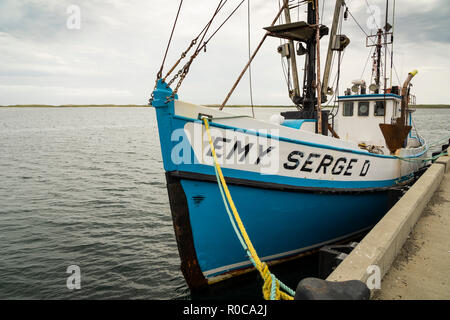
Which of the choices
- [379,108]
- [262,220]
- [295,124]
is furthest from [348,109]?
[262,220]

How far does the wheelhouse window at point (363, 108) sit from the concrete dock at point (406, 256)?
4163 mm

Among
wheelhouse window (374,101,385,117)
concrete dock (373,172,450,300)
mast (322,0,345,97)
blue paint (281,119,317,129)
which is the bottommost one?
concrete dock (373,172,450,300)

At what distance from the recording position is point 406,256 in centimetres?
361

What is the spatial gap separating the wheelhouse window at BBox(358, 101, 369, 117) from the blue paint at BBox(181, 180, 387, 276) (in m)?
3.91

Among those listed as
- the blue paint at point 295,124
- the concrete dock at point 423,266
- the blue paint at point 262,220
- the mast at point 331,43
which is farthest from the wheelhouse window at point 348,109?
the concrete dock at point 423,266

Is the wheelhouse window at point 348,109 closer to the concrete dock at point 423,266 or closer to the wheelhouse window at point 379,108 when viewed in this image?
the wheelhouse window at point 379,108

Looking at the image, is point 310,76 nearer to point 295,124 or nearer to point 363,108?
point 295,124

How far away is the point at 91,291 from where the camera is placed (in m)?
5.37

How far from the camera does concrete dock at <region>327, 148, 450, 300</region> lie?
288 cm

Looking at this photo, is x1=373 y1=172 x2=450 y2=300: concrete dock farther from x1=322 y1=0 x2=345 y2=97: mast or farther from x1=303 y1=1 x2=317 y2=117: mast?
x1=322 y1=0 x2=345 y2=97: mast

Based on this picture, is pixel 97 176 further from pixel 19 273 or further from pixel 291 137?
pixel 291 137

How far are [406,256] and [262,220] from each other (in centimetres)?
202

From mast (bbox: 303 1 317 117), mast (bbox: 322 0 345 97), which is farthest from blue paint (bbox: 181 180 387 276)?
mast (bbox: 322 0 345 97)

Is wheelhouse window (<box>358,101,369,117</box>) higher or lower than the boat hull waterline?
higher
